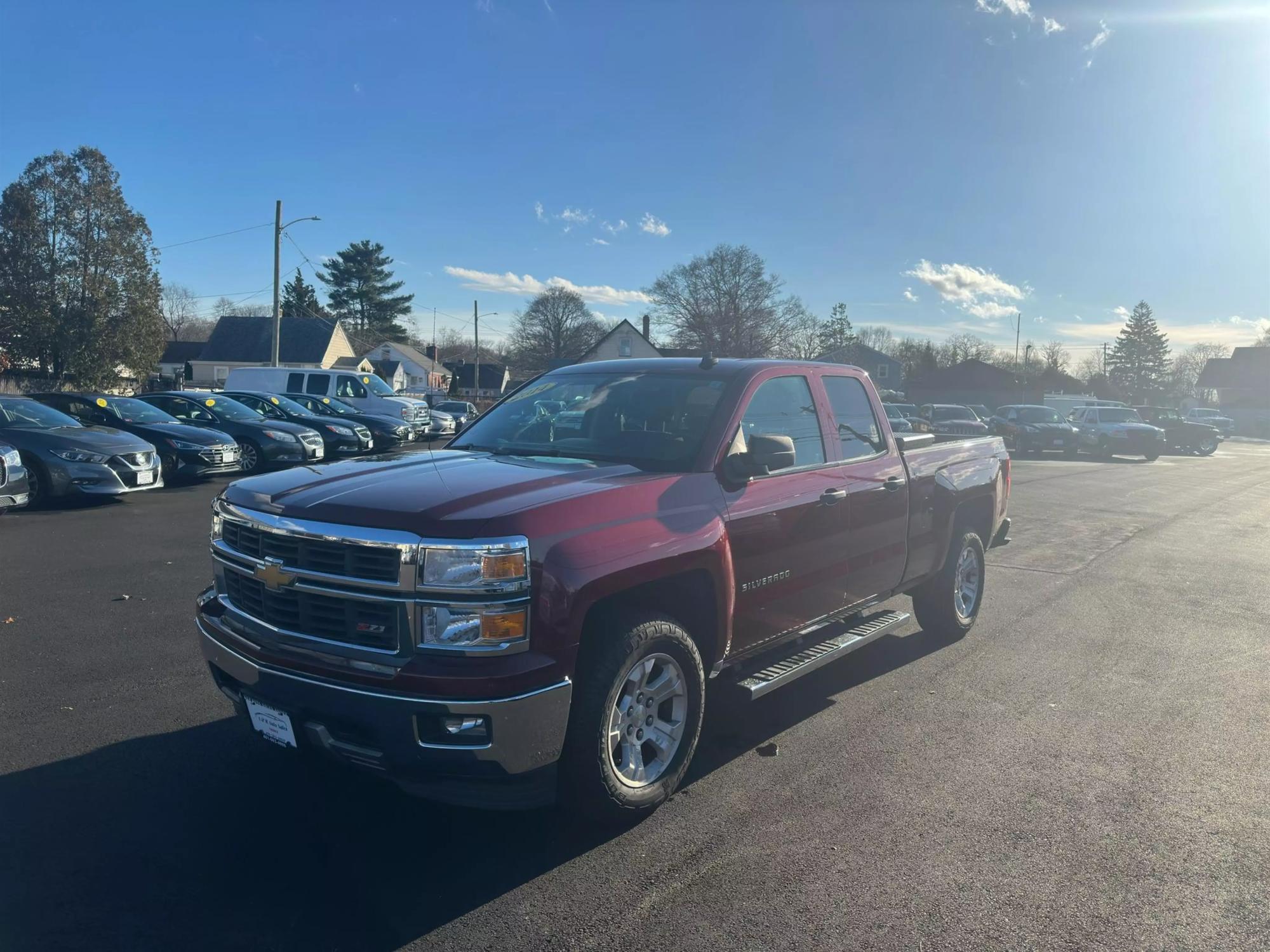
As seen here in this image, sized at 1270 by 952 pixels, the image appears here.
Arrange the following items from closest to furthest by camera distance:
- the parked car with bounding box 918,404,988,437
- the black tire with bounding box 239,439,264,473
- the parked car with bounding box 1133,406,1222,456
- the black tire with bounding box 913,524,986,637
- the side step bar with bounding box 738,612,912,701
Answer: the side step bar with bounding box 738,612,912,701, the black tire with bounding box 913,524,986,637, the black tire with bounding box 239,439,264,473, the parked car with bounding box 918,404,988,437, the parked car with bounding box 1133,406,1222,456

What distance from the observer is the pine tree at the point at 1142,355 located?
94.8 m

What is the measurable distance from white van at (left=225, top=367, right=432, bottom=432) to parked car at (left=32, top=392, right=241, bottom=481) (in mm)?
9235

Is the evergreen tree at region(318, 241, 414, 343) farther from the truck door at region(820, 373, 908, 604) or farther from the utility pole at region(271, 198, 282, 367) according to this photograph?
the truck door at region(820, 373, 908, 604)

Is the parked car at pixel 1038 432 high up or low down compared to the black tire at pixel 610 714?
up

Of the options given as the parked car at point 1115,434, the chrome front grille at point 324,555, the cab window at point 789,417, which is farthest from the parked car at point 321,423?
the parked car at point 1115,434

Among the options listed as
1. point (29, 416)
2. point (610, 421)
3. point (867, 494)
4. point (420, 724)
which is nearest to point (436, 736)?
point (420, 724)

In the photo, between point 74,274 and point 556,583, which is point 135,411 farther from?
point 74,274

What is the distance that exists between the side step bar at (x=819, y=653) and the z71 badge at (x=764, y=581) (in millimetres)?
455

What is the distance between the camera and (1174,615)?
7699mm

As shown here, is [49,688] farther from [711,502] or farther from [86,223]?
[86,223]

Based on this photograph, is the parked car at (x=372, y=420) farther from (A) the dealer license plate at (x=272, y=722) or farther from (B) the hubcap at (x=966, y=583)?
(A) the dealer license plate at (x=272, y=722)

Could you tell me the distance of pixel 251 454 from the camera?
655 inches

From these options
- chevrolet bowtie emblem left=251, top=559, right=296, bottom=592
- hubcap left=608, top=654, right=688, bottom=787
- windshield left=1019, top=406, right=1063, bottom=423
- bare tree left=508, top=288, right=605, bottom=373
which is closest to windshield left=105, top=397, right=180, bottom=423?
chevrolet bowtie emblem left=251, top=559, right=296, bottom=592

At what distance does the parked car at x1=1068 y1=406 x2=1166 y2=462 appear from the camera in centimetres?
3147
